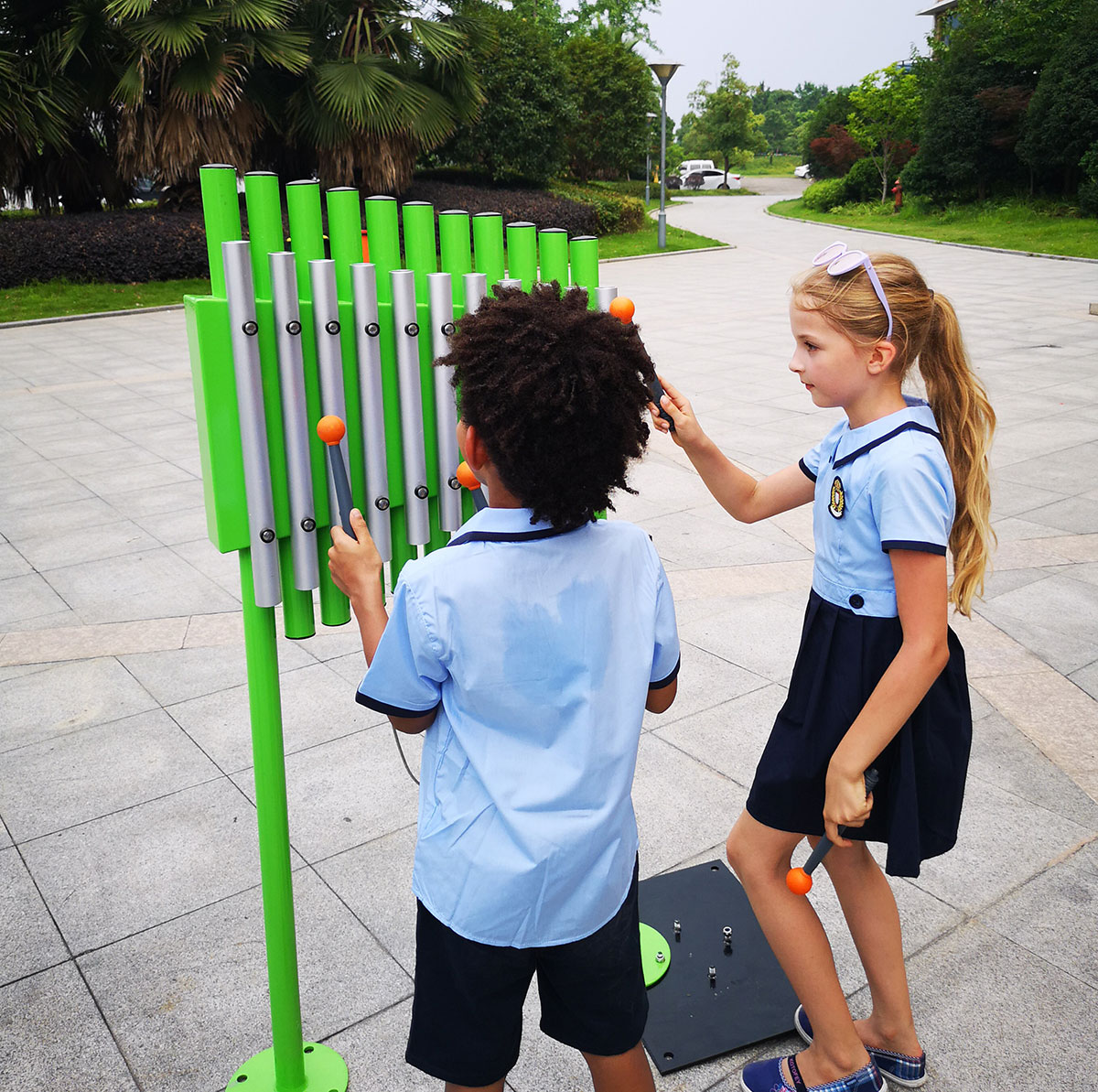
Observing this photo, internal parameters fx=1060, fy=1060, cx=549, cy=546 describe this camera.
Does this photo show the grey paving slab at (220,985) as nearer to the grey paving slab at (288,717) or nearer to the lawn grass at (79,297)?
the grey paving slab at (288,717)

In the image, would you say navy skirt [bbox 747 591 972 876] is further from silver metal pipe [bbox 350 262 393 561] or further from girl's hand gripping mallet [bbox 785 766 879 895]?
silver metal pipe [bbox 350 262 393 561]

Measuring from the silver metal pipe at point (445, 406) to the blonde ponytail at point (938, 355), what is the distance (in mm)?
684

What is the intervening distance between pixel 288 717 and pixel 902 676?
2.77 meters

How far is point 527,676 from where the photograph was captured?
62.4 inches

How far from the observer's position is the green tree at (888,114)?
1332 inches

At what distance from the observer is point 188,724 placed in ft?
13.2

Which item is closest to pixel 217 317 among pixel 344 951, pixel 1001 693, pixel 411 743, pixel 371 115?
pixel 344 951

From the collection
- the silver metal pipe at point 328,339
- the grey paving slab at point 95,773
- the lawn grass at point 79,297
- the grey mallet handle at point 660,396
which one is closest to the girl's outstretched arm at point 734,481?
the grey mallet handle at point 660,396

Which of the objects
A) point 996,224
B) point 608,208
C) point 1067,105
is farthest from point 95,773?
point 1067,105

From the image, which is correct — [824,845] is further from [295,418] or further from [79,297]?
[79,297]

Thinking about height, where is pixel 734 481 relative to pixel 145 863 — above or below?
above

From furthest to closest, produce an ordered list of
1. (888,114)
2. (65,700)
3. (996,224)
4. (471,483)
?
(888,114) → (996,224) → (65,700) → (471,483)

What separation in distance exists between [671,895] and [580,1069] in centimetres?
65

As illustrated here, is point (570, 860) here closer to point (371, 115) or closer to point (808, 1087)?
point (808, 1087)
